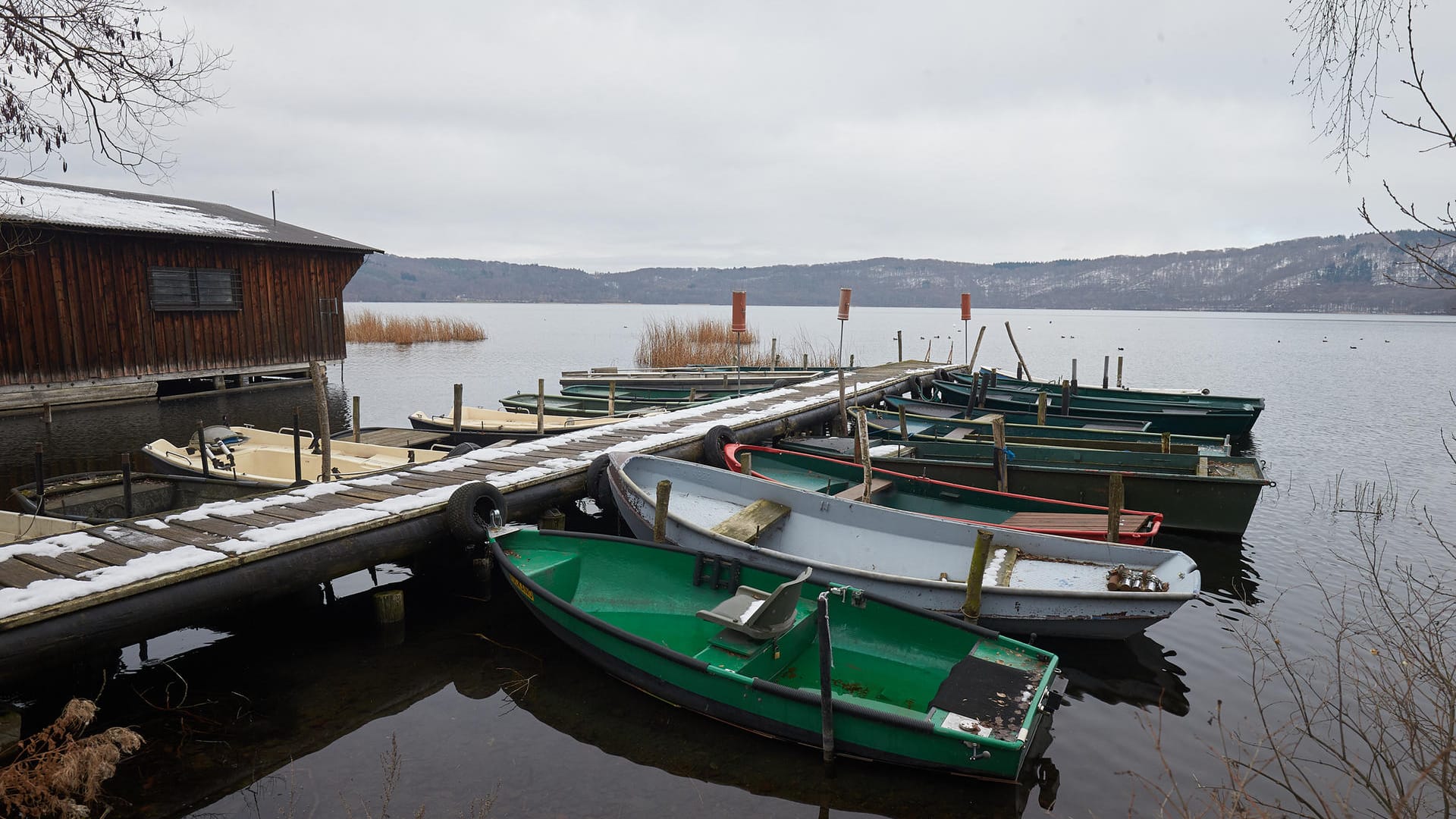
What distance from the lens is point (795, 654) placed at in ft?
21.5

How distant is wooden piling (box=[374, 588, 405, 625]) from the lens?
8305 mm

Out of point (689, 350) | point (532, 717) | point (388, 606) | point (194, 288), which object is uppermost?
point (194, 288)

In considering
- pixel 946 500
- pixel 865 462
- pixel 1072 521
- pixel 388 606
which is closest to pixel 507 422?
pixel 388 606

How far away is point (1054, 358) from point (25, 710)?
5552 centimetres

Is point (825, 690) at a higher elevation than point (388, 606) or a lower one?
higher

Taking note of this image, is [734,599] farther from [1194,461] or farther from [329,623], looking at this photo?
[1194,461]

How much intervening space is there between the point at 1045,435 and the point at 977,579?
9.04 m

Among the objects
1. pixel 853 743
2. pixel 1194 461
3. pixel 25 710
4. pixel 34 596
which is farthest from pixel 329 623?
pixel 1194 461

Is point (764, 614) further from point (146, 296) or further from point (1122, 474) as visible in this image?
point (146, 296)

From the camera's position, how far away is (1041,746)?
6.02 meters

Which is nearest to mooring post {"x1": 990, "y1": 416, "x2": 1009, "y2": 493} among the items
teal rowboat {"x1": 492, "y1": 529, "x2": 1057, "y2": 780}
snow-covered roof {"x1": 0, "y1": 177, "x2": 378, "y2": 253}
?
teal rowboat {"x1": 492, "y1": 529, "x2": 1057, "y2": 780}

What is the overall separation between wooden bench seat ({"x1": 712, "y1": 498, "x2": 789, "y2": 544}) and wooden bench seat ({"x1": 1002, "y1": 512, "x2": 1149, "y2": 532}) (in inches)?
99.9

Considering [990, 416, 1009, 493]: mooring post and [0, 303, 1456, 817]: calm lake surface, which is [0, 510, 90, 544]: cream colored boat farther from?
[990, 416, 1009, 493]: mooring post

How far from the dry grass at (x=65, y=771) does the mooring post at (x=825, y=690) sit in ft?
14.1
